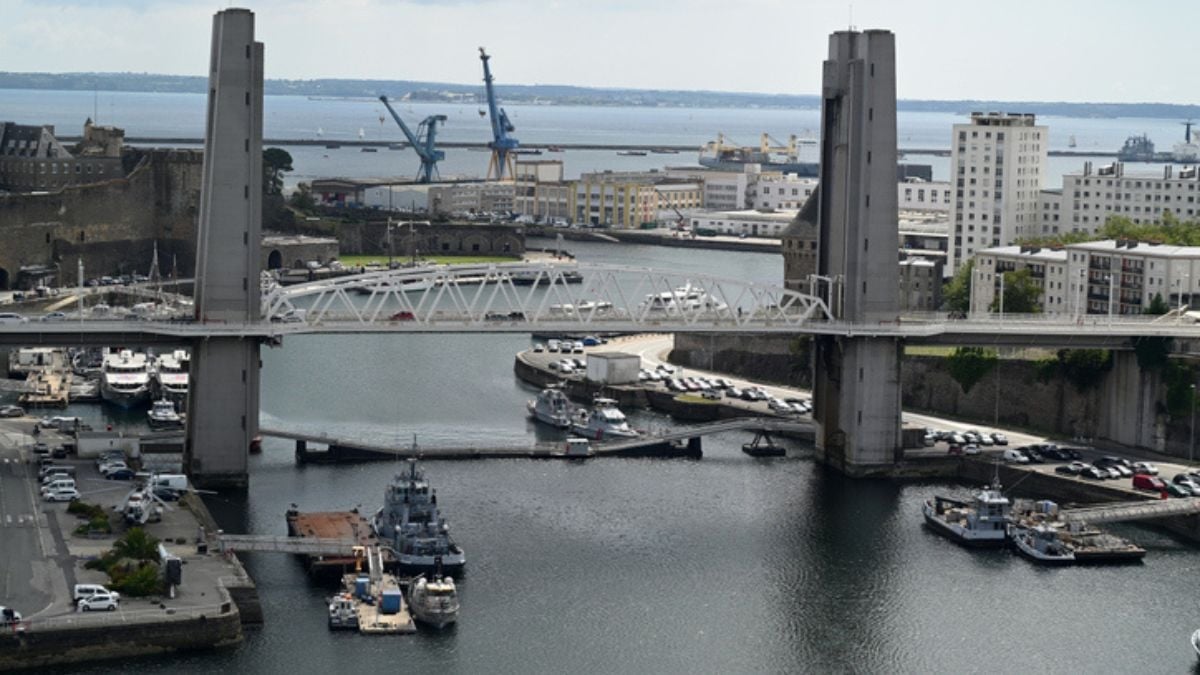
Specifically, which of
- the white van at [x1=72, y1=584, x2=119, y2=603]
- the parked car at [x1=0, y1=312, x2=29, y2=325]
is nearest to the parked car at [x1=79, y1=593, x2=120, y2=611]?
the white van at [x1=72, y1=584, x2=119, y2=603]

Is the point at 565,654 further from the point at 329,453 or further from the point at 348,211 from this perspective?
the point at 348,211

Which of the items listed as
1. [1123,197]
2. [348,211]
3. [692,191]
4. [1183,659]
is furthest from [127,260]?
[1183,659]

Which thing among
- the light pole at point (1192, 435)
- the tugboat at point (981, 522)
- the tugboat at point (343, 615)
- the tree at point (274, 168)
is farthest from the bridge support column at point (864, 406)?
the tree at point (274, 168)

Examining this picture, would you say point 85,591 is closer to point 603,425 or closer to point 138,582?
point 138,582

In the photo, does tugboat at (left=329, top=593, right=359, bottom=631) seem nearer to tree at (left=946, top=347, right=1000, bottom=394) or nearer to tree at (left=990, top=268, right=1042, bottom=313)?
tree at (left=946, top=347, right=1000, bottom=394)

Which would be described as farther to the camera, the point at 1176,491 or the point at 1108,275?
the point at 1108,275

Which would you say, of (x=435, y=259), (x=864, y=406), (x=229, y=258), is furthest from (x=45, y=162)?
(x=864, y=406)
